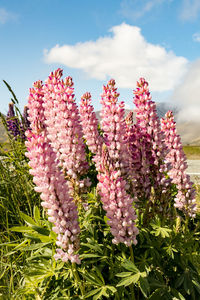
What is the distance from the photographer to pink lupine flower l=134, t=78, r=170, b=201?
3340mm

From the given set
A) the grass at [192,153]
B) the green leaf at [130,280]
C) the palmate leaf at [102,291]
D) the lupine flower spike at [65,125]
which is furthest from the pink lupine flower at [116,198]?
the grass at [192,153]

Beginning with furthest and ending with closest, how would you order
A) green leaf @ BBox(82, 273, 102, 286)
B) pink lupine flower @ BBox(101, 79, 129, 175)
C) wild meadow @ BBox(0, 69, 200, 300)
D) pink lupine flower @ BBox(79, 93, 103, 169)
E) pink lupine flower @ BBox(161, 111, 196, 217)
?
1. pink lupine flower @ BBox(161, 111, 196, 217)
2. pink lupine flower @ BBox(79, 93, 103, 169)
3. pink lupine flower @ BBox(101, 79, 129, 175)
4. wild meadow @ BBox(0, 69, 200, 300)
5. green leaf @ BBox(82, 273, 102, 286)

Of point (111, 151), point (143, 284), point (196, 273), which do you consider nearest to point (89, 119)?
point (111, 151)

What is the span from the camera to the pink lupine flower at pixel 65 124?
311cm

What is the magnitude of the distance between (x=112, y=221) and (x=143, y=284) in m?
0.73

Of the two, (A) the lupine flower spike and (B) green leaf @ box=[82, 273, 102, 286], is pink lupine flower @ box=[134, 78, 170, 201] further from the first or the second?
(B) green leaf @ box=[82, 273, 102, 286]

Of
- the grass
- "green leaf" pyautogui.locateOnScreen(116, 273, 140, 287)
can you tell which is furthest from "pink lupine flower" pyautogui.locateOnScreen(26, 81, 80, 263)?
the grass

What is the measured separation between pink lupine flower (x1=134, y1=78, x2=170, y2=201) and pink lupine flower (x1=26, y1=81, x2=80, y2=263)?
4.08ft

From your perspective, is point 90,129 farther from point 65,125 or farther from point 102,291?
point 102,291

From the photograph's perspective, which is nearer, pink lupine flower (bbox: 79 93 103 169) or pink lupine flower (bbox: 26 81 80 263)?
pink lupine flower (bbox: 26 81 80 263)

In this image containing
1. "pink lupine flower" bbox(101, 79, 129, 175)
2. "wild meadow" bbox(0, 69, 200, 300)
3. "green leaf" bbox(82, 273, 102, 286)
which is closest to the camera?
"green leaf" bbox(82, 273, 102, 286)

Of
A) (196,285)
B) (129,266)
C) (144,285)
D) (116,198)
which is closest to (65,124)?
(116,198)

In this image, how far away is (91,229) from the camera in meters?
2.95

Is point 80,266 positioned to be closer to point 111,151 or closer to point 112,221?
point 112,221
